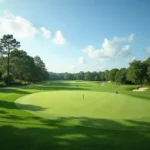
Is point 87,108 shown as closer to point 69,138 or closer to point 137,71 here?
point 69,138

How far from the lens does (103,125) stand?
880cm

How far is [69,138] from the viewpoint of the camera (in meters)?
6.77

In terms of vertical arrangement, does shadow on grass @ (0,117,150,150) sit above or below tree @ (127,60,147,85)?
below

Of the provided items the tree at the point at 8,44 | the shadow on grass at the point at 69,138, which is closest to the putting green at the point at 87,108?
the shadow on grass at the point at 69,138

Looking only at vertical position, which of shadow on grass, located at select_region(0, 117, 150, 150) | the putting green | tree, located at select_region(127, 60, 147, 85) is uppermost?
tree, located at select_region(127, 60, 147, 85)

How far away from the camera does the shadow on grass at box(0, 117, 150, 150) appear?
605 centimetres

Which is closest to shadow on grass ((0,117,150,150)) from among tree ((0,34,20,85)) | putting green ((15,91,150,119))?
putting green ((15,91,150,119))

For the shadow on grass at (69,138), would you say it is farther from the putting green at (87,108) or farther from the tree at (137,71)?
the tree at (137,71)

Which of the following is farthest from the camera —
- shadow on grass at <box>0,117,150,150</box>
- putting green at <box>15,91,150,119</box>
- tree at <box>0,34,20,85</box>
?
tree at <box>0,34,20,85</box>

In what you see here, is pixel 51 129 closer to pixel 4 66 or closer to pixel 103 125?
pixel 103 125

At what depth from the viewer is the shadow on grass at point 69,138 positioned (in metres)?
6.05

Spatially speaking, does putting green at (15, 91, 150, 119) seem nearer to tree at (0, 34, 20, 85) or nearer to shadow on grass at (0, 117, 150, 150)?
shadow on grass at (0, 117, 150, 150)

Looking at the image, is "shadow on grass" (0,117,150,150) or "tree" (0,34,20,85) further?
"tree" (0,34,20,85)

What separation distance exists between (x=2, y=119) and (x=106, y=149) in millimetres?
6486
